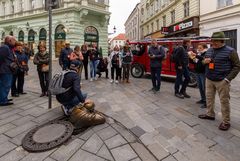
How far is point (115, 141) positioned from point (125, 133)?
362mm

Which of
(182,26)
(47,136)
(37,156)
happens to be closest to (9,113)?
(47,136)

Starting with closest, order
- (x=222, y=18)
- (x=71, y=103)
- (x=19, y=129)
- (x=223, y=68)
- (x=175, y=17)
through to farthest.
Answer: (x=223, y=68), (x=19, y=129), (x=71, y=103), (x=222, y=18), (x=175, y=17)

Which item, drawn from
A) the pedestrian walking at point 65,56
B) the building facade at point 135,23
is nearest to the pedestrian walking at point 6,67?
the pedestrian walking at point 65,56

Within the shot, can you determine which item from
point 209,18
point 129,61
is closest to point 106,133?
point 129,61

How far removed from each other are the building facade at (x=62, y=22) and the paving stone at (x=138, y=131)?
20.8m

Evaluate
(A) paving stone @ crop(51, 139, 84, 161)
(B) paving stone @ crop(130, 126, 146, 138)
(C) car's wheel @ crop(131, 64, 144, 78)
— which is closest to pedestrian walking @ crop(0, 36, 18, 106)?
(A) paving stone @ crop(51, 139, 84, 161)

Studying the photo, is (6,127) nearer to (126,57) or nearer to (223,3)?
(126,57)

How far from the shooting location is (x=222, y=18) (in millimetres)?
18484

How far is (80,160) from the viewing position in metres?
3.43

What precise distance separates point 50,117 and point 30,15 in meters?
25.8

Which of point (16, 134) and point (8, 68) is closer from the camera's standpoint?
point (16, 134)

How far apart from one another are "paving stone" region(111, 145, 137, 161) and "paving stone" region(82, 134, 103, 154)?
284mm

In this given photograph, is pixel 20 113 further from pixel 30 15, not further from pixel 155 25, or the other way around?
pixel 155 25

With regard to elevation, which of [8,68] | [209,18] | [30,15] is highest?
[30,15]
